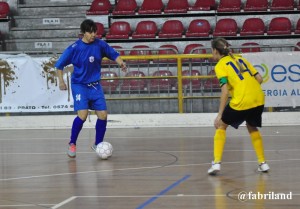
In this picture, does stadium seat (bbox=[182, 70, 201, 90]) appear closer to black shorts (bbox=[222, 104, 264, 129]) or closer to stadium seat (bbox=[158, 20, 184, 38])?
stadium seat (bbox=[158, 20, 184, 38])

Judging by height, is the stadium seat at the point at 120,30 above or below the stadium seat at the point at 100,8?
below

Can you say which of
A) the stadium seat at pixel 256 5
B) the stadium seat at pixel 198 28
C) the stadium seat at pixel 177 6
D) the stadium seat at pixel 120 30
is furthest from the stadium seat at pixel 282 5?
the stadium seat at pixel 120 30

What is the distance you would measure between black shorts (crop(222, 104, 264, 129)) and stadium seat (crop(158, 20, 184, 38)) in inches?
555

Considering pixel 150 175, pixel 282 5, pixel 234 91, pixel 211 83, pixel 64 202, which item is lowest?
pixel 150 175

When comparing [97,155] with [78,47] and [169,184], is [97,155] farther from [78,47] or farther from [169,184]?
[169,184]

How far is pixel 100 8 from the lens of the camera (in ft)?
83.7

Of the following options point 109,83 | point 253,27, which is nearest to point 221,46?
point 109,83

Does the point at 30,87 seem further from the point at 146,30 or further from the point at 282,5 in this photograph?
the point at 282,5

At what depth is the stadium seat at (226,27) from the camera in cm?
2388

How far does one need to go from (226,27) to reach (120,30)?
3.27m

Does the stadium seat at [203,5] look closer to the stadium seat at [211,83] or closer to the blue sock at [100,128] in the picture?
the stadium seat at [211,83]

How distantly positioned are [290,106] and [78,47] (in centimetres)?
776

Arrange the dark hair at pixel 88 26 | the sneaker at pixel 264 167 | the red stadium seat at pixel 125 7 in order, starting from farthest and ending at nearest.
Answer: the red stadium seat at pixel 125 7, the dark hair at pixel 88 26, the sneaker at pixel 264 167

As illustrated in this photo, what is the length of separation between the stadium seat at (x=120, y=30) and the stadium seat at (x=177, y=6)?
4.79 feet
